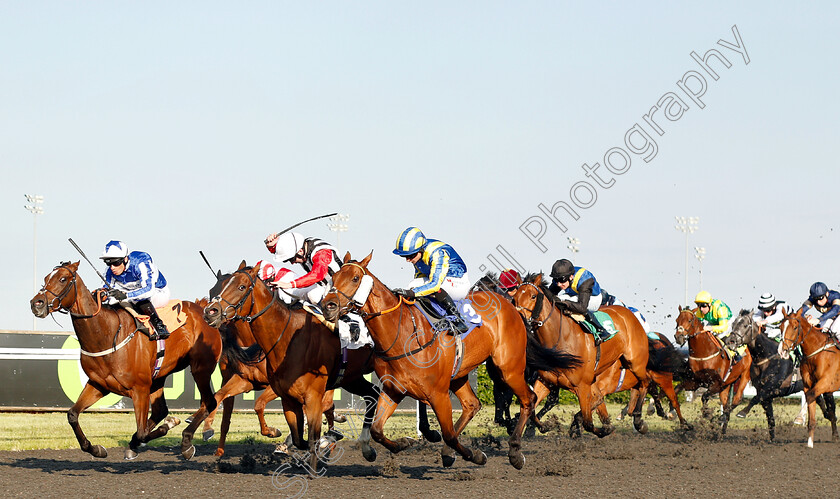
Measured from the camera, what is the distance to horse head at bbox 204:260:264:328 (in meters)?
7.35

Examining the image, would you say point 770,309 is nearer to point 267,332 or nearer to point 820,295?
point 820,295

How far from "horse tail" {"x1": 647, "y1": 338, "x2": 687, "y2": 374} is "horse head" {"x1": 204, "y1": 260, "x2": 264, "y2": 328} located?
23.5 ft

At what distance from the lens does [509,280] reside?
35.2 ft

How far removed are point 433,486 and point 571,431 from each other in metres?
3.85

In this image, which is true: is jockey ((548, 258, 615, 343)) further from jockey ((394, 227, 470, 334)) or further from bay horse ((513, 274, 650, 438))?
jockey ((394, 227, 470, 334))

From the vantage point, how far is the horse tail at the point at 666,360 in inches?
510

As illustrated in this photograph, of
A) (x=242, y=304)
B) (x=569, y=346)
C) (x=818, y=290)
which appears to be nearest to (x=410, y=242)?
(x=242, y=304)

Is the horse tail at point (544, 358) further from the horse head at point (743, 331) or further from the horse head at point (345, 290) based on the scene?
the horse head at point (743, 331)

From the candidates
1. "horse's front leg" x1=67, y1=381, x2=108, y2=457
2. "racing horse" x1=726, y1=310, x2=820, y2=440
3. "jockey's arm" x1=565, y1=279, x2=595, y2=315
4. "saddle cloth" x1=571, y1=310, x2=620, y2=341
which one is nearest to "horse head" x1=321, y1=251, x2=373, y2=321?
"horse's front leg" x1=67, y1=381, x2=108, y2=457

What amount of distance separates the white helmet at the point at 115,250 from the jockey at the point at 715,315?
8.16m

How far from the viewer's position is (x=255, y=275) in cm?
784

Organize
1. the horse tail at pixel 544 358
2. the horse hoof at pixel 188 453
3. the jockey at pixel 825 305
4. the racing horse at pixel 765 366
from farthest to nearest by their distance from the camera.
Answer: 1. the racing horse at pixel 765 366
2. the jockey at pixel 825 305
3. the horse tail at pixel 544 358
4. the horse hoof at pixel 188 453

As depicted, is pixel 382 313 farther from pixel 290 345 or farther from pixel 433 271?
pixel 290 345

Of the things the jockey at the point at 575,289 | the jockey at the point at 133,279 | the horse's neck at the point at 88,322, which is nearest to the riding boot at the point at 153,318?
the jockey at the point at 133,279
